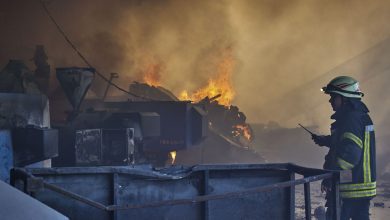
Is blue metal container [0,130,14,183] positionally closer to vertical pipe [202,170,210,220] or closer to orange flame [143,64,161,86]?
vertical pipe [202,170,210,220]

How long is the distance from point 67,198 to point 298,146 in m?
20.4

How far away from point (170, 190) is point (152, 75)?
66.8ft

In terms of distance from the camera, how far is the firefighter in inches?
187

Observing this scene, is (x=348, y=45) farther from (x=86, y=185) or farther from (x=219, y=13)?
(x=86, y=185)

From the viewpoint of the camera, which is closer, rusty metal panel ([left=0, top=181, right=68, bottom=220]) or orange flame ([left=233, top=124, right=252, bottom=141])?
rusty metal panel ([left=0, top=181, right=68, bottom=220])

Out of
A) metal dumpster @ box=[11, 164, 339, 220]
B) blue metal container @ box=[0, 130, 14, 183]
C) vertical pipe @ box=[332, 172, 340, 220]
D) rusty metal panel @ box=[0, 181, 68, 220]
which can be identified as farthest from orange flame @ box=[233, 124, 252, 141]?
rusty metal panel @ box=[0, 181, 68, 220]

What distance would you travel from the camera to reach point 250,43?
29156 millimetres

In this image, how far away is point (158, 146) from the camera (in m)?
12.1

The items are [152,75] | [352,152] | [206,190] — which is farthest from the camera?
[152,75]

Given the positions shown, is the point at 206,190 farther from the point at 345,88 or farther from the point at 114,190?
the point at 345,88

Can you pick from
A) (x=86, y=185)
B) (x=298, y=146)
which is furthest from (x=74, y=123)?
(x=298, y=146)

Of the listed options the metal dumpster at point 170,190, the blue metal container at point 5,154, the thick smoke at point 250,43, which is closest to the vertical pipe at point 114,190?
the metal dumpster at point 170,190

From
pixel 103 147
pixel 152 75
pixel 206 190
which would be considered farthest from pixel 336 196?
pixel 152 75

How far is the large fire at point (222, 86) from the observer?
2346 centimetres
